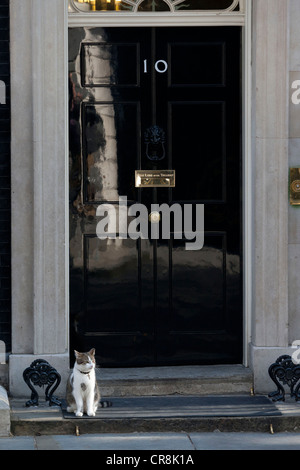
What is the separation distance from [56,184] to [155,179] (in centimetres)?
89

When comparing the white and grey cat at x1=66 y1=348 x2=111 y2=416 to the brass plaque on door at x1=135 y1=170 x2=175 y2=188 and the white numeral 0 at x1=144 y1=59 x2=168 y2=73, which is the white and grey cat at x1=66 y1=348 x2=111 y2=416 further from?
the white numeral 0 at x1=144 y1=59 x2=168 y2=73

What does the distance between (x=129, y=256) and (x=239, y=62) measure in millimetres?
1886

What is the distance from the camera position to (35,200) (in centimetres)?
829

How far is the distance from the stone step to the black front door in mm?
319

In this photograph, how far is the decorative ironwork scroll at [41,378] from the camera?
315 inches

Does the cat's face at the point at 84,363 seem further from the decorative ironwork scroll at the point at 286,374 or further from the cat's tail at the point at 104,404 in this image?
the decorative ironwork scroll at the point at 286,374

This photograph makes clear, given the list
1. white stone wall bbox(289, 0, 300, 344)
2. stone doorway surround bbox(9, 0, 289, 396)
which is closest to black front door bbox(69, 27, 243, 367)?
stone doorway surround bbox(9, 0, 289, 396)

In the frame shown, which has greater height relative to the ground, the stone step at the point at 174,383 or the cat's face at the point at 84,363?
the cat's face at the point at 84,363

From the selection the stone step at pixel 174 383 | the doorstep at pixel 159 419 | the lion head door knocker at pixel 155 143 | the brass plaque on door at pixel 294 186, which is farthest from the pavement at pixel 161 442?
the lion head door knocker at pixel 155 143

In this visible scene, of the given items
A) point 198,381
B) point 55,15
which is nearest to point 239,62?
Answer: point 55,15

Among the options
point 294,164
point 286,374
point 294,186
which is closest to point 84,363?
point 286,374

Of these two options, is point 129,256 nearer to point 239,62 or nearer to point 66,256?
point 66,256

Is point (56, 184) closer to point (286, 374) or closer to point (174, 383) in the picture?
point (174, 383)

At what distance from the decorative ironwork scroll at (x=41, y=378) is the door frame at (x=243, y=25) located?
74 centimetres
